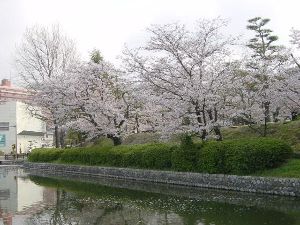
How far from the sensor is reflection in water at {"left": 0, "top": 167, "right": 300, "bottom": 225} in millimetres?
11398

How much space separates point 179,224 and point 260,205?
11.7ft

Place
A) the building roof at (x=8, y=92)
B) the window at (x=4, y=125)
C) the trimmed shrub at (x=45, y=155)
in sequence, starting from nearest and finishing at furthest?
the trimmed shrub at (x=45, y=155) < the window at (x=4, y=125) < the building roof at (x=8, y=92)

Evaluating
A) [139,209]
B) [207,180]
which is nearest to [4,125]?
[207,180]

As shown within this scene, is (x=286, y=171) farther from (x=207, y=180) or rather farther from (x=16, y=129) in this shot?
(x=16, y=129)

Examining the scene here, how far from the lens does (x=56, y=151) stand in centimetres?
3378

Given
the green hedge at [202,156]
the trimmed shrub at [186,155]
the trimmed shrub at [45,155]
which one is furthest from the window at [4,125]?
the trimmed shrub at [186,155]

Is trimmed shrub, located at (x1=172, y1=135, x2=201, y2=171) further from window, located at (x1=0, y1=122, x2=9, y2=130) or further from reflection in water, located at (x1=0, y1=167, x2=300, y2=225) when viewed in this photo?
window, located at (x1=0, y1=122, x2=9, y2=130)

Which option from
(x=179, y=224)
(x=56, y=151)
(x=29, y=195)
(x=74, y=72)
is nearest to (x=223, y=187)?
(x=179, y=224)

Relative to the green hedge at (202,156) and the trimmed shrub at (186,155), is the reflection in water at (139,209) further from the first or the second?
the trimmed shrub at (186,155)

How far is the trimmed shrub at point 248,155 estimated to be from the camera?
16125mm

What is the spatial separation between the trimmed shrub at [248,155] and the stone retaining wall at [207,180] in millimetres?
403

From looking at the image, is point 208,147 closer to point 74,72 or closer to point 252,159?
point 252,159

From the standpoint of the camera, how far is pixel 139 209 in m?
13.5

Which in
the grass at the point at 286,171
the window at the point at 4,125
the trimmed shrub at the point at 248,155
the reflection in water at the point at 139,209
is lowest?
the reflection in water at the point at 139,209
